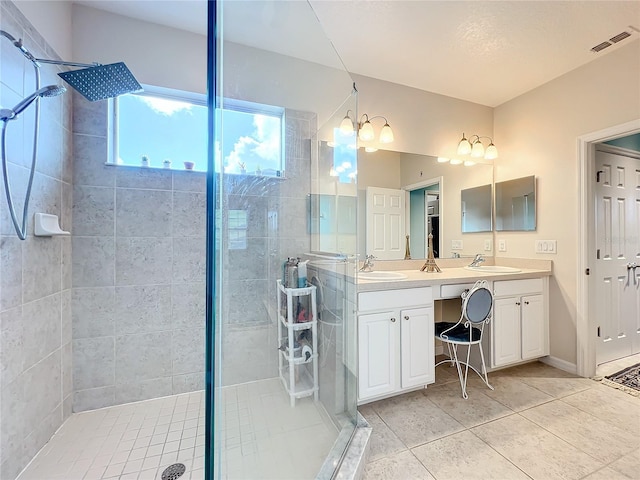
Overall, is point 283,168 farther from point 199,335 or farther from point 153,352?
A: point 153,352

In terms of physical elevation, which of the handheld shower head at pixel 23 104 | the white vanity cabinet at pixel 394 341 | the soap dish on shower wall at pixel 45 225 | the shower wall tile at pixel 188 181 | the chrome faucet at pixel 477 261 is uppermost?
the handheld shower head at pixel 23 104

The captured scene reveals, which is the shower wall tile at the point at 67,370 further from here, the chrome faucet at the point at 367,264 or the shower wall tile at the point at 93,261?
the chrome faucet at the point at 367,264

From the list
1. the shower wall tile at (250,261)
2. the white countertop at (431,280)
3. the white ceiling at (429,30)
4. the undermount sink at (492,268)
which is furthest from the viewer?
the undermount sink at (492,268)

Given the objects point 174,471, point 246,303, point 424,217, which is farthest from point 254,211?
point 424,217

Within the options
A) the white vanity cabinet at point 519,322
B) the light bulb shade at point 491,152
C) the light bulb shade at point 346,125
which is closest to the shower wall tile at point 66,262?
the light bulb shade at point 346,125

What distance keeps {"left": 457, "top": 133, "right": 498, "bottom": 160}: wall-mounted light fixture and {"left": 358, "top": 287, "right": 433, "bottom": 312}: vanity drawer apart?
1652 millimetres

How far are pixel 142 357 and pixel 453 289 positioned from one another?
225 centimetres

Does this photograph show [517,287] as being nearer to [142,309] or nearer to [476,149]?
[476,149]

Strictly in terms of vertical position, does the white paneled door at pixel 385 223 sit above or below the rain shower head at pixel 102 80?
below

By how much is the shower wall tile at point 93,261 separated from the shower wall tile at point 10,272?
17.9 inches

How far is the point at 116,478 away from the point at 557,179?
3627 mm

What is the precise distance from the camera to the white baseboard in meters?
2.27

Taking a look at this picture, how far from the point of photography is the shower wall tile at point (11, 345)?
3.92 feet

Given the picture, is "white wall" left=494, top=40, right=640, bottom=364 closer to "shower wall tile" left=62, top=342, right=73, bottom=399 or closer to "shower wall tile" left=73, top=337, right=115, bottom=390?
"shower wall tile" left=73, top=337, right=115, bottom=390
